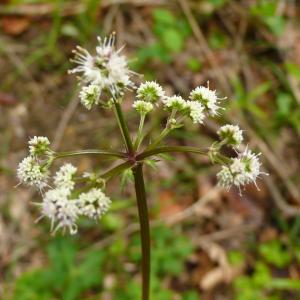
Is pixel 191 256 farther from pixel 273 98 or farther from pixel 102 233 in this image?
pixel 273 98

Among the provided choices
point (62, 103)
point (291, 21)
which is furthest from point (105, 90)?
point (291, 21)

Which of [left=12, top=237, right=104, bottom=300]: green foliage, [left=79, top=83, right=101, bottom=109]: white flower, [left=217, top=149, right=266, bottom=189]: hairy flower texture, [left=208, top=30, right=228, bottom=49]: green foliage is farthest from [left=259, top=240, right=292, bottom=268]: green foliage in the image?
[left=79, top=83, right=101, bottom=109]: white flower

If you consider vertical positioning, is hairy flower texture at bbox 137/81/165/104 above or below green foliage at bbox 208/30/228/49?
below

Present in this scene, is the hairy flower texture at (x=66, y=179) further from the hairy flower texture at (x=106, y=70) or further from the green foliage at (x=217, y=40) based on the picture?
the green foliage at (x=217, y=40)

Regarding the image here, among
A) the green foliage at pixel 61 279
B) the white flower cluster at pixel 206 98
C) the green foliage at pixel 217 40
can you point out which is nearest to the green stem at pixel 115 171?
the white flower cluster at pixel 206 98

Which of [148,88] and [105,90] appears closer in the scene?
[105,90]

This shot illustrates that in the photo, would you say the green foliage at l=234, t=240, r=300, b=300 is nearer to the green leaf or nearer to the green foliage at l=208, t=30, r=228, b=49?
the green foliage at l=208, t=30, r=228, b=49

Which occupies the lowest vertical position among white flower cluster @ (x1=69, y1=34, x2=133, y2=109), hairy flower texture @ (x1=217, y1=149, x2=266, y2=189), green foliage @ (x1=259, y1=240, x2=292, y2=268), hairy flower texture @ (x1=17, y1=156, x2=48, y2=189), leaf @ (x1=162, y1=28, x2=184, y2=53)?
hairy flower texture @ (x1=217, y1=149, x2=266, y2=189)

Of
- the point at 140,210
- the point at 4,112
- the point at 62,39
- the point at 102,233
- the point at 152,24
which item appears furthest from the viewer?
the point at 152,24
